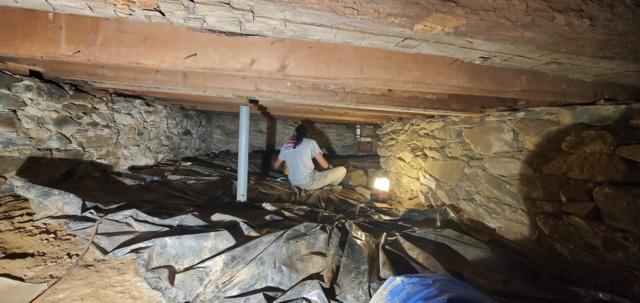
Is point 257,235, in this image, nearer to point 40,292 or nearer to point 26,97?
point 40,292

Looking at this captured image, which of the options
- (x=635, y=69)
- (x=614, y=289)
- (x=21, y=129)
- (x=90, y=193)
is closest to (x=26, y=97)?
(x=21, y=129)

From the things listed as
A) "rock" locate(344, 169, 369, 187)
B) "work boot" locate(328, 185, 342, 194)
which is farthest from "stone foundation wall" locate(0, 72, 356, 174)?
"rock" locate(344, 169, 369, 187)

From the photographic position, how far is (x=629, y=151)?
1.41m

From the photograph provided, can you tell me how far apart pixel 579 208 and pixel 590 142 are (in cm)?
41

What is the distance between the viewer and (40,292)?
134cm

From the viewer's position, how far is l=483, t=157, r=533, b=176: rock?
199 cm

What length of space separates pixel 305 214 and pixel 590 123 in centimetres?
205

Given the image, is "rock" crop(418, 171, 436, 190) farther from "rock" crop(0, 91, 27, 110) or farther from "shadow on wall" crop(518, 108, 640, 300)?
"rock" crop(0, 91, 27, 110)

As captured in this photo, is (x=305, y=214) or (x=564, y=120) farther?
(x=305, y=214)

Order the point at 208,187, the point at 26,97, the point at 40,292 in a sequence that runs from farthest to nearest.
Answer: the point at 208,187, the point at 26,97, the point at 40,292

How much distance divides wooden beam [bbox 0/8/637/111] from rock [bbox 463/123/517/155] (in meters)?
0.66

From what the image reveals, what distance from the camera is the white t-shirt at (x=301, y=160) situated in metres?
3.62

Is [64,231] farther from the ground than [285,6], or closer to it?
closer to it

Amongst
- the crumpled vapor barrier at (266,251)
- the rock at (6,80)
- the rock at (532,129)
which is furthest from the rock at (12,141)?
the rock at (532,129)
